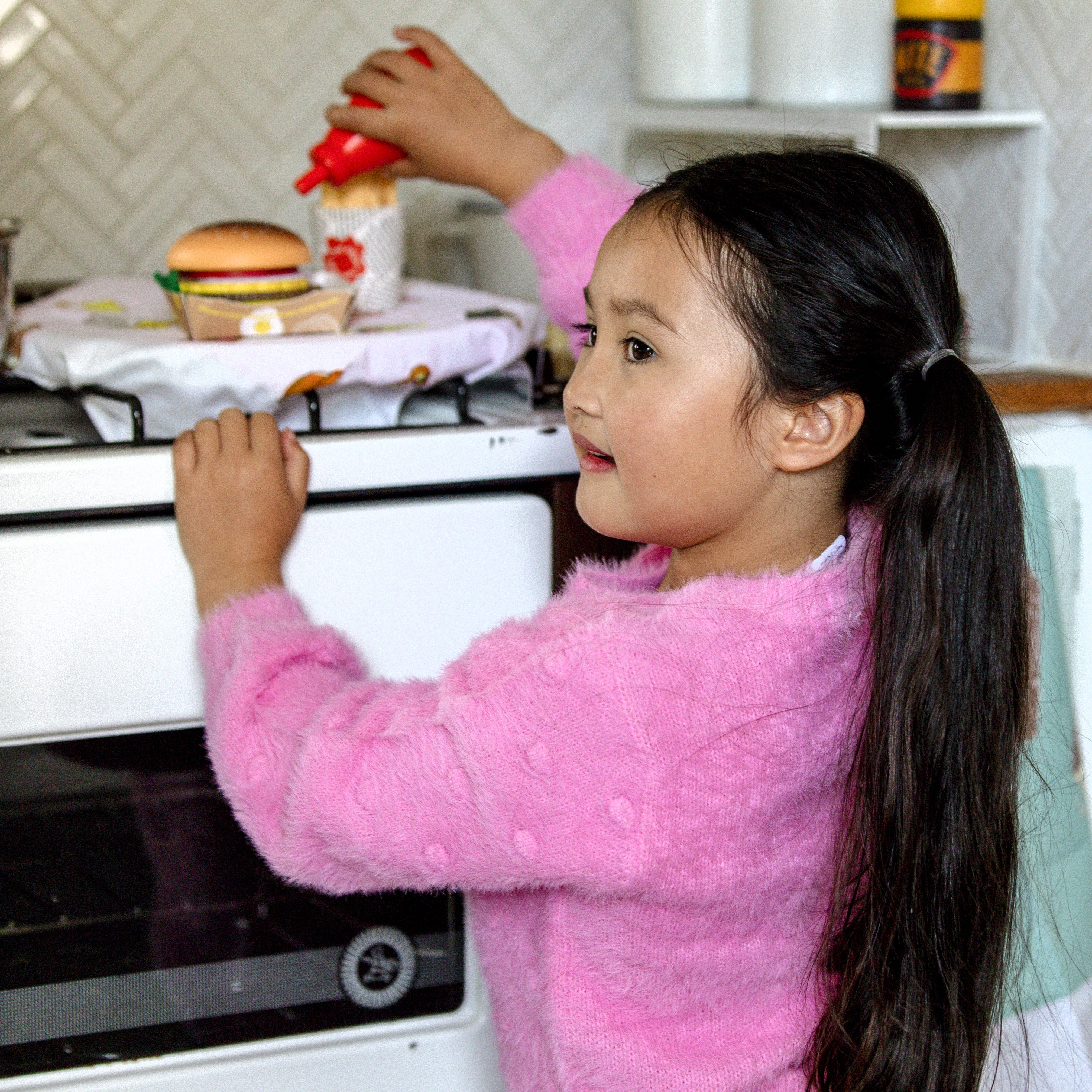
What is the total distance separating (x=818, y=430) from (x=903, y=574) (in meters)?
0.09

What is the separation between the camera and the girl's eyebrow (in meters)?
0.70

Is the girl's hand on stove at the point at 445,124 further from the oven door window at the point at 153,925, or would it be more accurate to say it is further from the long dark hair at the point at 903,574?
the oven door window at the point at 153,925

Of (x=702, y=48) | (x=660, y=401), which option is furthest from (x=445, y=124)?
(x=702, y=48)

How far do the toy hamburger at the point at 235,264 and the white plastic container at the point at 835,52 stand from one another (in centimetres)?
64

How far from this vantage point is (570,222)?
1034mm

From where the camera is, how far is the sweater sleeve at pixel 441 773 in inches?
26.4

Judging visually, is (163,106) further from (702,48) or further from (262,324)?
(262,324)

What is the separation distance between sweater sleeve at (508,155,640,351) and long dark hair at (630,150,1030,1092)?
285 millimetres

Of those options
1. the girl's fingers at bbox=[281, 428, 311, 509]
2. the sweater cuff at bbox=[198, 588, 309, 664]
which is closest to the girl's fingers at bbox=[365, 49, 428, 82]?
the girl's fingers at bbox=[281, 428, 311, 509]

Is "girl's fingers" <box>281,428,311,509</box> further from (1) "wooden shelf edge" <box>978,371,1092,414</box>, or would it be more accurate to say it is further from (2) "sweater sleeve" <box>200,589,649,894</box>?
(1) "wooden shelf edge" <box>978,371,1092,414</box>

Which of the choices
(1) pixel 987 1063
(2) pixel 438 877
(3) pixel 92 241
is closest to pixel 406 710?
(2) pixel 438 877

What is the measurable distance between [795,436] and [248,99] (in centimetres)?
109

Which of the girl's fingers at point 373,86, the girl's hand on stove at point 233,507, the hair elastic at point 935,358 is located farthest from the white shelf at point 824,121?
the girl's hand on stove at point 233,507

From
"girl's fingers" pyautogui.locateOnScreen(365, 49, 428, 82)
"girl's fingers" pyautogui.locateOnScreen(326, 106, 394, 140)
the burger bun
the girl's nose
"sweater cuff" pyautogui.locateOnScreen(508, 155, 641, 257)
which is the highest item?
"girl's fingers" pyautogui.locateOnScreen(365, 49, 428, 82)
